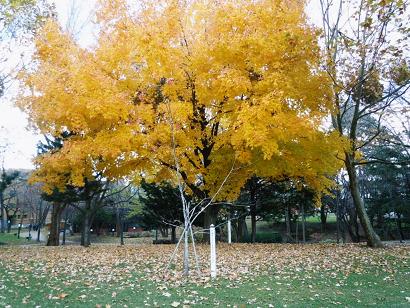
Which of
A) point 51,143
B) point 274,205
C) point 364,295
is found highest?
point 51,143

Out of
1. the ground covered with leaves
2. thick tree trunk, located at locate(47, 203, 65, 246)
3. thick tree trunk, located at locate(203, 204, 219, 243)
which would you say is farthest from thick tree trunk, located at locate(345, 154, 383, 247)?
thick tree trunk, located at locate(47, 203, 65, 246)

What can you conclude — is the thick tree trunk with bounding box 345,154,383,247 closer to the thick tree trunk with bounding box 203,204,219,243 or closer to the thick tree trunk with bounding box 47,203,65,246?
the thick tree trunk with bounding box 203,204,219,243

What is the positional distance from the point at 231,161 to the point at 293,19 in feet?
17.2

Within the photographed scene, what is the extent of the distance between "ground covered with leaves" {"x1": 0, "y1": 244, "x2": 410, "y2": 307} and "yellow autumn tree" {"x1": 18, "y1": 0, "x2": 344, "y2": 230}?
3347 millimetres

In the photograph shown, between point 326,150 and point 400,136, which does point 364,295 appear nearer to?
point 326,150

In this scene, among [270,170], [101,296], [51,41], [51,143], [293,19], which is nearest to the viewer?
[101,296]

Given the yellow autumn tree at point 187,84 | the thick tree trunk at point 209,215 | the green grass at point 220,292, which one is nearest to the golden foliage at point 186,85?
the yellow autumn tree at point 187,84

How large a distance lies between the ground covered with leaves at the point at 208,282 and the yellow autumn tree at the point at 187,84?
3347 millimetres

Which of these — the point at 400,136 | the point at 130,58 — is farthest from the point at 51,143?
the point at 400,136

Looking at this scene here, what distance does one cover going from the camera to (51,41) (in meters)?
12.3

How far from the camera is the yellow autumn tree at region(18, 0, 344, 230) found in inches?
443

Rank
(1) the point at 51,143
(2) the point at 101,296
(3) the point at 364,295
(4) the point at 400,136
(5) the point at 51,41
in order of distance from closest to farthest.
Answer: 1. (2) the point at 101,296
2. (3) the point at 364,295
3. (5) the point at 51,41
4. (1) the point at 51,143
5. (4) the point at 400,136

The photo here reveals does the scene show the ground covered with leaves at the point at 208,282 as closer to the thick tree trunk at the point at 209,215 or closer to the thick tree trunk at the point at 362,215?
the thick tree trunk at the point at 362,215

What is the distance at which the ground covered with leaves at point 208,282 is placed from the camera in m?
5.92
